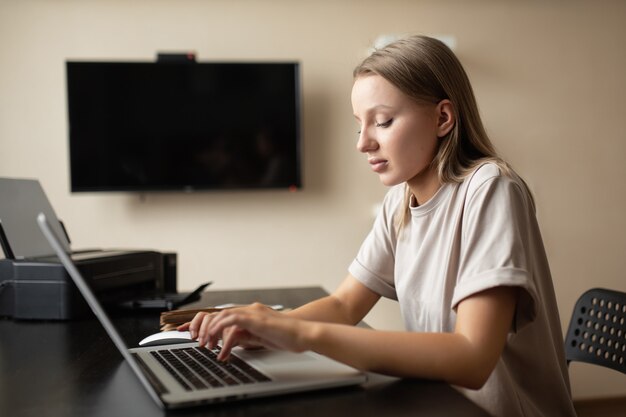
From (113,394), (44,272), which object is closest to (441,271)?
(113,394)

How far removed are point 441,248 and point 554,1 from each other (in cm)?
256

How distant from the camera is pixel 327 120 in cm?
303

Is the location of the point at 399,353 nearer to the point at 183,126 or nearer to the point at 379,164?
the point at 379,164

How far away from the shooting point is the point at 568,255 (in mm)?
3199

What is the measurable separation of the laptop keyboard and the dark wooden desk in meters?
0.04

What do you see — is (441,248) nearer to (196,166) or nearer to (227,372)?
(227,372)

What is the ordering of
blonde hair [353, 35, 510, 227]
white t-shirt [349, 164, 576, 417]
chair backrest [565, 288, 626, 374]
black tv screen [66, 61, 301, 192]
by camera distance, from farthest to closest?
black tv screen [66, 61, 301, 192] → chair backrest [565, 288, 626, 374] → blonde hair [353, 35, 510, 227] → white t-shirt [349, 164, 576, 417]

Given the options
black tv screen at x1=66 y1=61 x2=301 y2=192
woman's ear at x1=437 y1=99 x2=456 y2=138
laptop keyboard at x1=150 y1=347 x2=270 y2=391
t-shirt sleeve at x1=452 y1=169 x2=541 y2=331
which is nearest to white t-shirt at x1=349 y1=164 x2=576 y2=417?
t-shirt sleeve at x1=452 y1=169 x2=541 y2=331

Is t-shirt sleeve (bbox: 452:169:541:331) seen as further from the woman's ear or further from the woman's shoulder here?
the woman's ear

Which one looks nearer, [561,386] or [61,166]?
[561,386]

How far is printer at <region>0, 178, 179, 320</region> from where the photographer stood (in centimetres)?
147

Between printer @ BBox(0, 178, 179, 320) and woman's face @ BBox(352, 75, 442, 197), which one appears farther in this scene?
printer @ BBox(0, 178, 179, 320)

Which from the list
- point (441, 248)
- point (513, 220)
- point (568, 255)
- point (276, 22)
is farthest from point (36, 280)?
point (568, 255)

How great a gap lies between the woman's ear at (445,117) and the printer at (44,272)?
2.78ft
